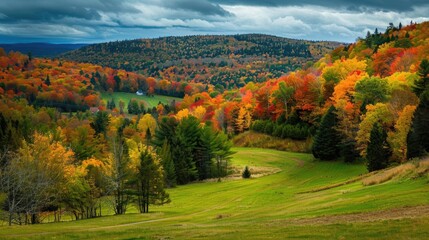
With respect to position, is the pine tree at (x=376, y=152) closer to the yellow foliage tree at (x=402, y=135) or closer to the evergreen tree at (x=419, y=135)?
the yellow foliage tree at (x=402, y=135)

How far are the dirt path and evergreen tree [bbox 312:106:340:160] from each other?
54.8m

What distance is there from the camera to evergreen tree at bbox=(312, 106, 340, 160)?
8044cm

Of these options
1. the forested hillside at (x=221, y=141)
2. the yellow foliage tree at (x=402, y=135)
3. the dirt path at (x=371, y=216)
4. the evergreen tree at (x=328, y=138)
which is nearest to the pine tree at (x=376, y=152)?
the forested hillside at (x=221, y=141)

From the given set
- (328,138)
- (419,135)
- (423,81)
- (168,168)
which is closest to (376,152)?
(419,135)

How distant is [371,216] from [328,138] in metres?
57.7

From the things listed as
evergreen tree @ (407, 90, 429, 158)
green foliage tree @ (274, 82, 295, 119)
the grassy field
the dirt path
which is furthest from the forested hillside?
the dirt path

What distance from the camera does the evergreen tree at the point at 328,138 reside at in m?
80.4

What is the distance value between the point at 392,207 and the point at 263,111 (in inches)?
3922

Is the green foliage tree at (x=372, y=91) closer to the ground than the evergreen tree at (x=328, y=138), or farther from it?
farther from it

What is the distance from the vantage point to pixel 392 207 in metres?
26.9

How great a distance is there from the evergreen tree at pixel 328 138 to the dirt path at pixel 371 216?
54.8 metres

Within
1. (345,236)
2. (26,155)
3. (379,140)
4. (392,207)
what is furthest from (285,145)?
(345,236)

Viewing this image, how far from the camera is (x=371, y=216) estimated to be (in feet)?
82.7

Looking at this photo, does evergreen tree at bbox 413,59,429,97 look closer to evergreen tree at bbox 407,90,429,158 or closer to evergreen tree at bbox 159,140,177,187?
evergreen tree at bbox 407,90,429,158
